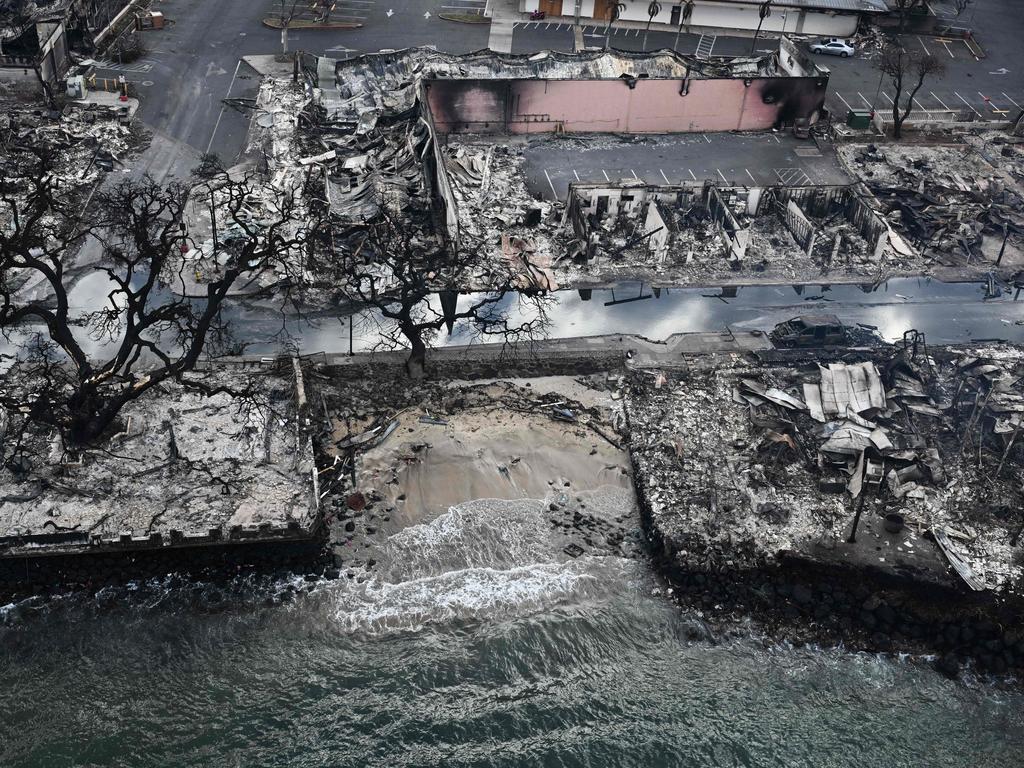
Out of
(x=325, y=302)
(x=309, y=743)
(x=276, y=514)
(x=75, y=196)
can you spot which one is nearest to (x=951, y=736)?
(x=309, y=743)

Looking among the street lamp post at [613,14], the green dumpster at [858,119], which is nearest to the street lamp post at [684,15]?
the street lamp post at [613,14]

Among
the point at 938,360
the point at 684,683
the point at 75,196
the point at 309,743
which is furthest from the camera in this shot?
the point at 75,196

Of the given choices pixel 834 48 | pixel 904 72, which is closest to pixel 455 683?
pixel 904 72

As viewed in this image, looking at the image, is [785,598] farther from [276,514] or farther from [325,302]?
[325,302]

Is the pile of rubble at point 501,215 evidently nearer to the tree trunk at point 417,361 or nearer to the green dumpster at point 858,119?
the tree trunk at point 417,361

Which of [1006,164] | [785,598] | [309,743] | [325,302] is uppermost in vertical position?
[1006,164]

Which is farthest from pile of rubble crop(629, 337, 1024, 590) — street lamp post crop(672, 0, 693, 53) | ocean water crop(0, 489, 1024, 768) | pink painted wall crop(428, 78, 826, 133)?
street lamp post crop(672, 0, 693, 53)
